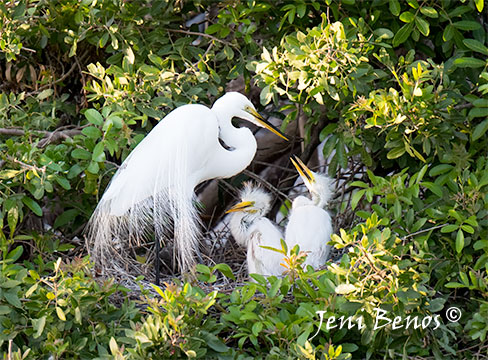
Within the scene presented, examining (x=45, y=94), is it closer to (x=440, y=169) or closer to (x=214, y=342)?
(x=214, y=342)

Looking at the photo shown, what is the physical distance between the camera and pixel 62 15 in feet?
11.4

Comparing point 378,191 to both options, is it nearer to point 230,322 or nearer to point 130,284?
point 230,322

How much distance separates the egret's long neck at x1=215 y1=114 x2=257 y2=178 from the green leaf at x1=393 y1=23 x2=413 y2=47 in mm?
691

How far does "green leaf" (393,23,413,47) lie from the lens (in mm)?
3145

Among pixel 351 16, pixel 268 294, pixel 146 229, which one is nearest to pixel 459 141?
pixel 351 16

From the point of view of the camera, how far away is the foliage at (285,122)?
2543mm

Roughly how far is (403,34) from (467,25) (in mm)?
229

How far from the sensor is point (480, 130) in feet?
9.66

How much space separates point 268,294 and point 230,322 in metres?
0.16

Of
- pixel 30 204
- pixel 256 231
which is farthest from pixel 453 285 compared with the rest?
pixel 30 204

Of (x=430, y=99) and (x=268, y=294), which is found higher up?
(x=430, y=99)

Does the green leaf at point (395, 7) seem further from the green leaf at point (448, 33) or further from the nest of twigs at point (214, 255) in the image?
the nest of twigs at point (214, 255)

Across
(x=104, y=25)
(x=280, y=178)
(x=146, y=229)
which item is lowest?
(x=280, y=178)

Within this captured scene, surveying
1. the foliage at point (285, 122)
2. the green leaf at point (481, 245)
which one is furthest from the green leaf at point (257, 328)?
the green leaf at point (481, 245)
